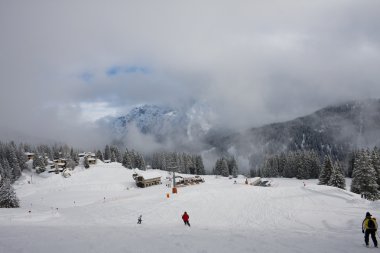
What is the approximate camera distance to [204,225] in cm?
3141

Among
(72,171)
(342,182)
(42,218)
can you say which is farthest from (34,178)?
(342,182)

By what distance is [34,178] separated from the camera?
11869cm

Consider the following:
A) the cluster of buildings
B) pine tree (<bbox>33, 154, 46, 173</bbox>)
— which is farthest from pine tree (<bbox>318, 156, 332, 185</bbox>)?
pine tree (<bbox>33, 154, 46, 173</bbox>)

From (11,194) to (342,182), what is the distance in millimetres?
77462

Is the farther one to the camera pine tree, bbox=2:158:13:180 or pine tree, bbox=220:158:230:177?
pine tree, bbox=220:158:230:177

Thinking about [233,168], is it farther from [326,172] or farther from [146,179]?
[326,172]

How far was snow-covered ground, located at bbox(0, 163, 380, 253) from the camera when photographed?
17.4 meters

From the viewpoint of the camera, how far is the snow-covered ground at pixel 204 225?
17.4 metres

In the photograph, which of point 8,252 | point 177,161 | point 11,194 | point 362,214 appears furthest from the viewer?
point 177,161

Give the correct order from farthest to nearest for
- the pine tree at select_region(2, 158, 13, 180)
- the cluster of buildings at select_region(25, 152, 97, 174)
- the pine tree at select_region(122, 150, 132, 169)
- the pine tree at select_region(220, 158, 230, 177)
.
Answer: the pine tree at select_region(122, 150, 132, 169), the pine tree at select_region(220, 158, 230, 177), the cluster of buildings at select_region(25, 152, 97, 174), the pine tree at select_region(2, 158, 13, 180)

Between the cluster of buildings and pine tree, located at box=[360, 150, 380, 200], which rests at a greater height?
the cluster of buildings

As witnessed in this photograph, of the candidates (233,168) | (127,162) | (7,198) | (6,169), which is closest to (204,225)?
(7,198)

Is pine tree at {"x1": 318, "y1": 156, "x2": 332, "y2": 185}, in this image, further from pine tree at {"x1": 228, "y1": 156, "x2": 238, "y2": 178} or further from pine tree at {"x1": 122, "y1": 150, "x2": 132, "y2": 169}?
pine tree at {"x1": 122, "y1": 150, "x2": 132, "y2": 169}

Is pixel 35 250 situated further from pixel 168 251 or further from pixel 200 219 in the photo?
pixel 200 219
